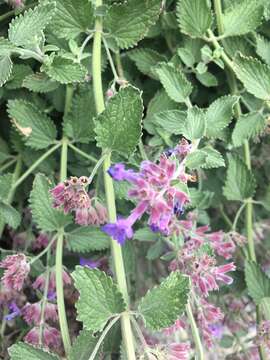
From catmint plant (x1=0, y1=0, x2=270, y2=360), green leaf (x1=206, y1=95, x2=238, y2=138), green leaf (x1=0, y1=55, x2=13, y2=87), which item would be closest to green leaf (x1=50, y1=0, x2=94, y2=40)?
catmint plant (x1=0, y1=0, x2=270, y2=360)

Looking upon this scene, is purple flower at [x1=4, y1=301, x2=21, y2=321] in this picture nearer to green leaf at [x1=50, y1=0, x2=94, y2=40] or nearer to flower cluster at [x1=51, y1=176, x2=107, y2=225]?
flower cluster at [x1=51, y1=176, x2=107, y2=225]

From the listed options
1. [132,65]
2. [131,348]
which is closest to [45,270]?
[131,348]

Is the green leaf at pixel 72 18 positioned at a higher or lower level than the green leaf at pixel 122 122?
higher

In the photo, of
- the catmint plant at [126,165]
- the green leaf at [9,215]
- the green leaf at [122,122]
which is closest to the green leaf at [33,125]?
the catmint plant at [126,165]

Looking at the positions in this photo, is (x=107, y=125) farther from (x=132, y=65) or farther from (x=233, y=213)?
(x=233, y=213)

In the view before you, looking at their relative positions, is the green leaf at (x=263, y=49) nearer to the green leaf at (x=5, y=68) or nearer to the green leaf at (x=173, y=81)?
the green leaf at (x=173, y=81)
